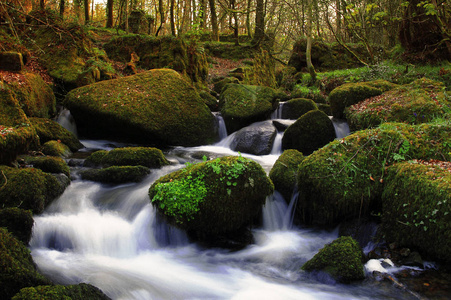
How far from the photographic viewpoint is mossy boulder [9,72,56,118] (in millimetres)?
8242

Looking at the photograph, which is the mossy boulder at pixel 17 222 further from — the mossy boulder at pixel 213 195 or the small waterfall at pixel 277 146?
the small waterfall at pixel 277 146

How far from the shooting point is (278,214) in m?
5.68

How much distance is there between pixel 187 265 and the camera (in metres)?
4.61

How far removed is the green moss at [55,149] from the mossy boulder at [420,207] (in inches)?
266

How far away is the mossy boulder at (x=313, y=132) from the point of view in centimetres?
822

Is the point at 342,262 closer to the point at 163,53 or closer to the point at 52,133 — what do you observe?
the point at 52,133

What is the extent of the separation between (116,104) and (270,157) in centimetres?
445

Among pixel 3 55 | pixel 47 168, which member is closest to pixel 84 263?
pixel 47 168

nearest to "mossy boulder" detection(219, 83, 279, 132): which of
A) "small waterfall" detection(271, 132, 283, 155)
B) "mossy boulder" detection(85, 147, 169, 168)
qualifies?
"small waterfall" detection(271, 132, 283, 155)

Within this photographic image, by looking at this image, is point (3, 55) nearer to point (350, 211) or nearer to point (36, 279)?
point (36, 279)

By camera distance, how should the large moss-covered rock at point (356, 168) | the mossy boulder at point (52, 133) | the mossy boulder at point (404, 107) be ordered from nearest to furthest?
1. the large moss-covered rock at point (356, 168)
2. the mossy boulder at point (404, 107)
3. the mossy boulder at point (52, 133)

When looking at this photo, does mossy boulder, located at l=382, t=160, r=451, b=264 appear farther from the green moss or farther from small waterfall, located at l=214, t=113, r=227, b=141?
the green moss

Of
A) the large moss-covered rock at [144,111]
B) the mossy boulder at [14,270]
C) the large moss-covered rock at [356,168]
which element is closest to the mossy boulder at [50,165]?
the large moss-covered rock at [144,111]

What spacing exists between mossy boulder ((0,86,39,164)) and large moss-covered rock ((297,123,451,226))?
492cm
